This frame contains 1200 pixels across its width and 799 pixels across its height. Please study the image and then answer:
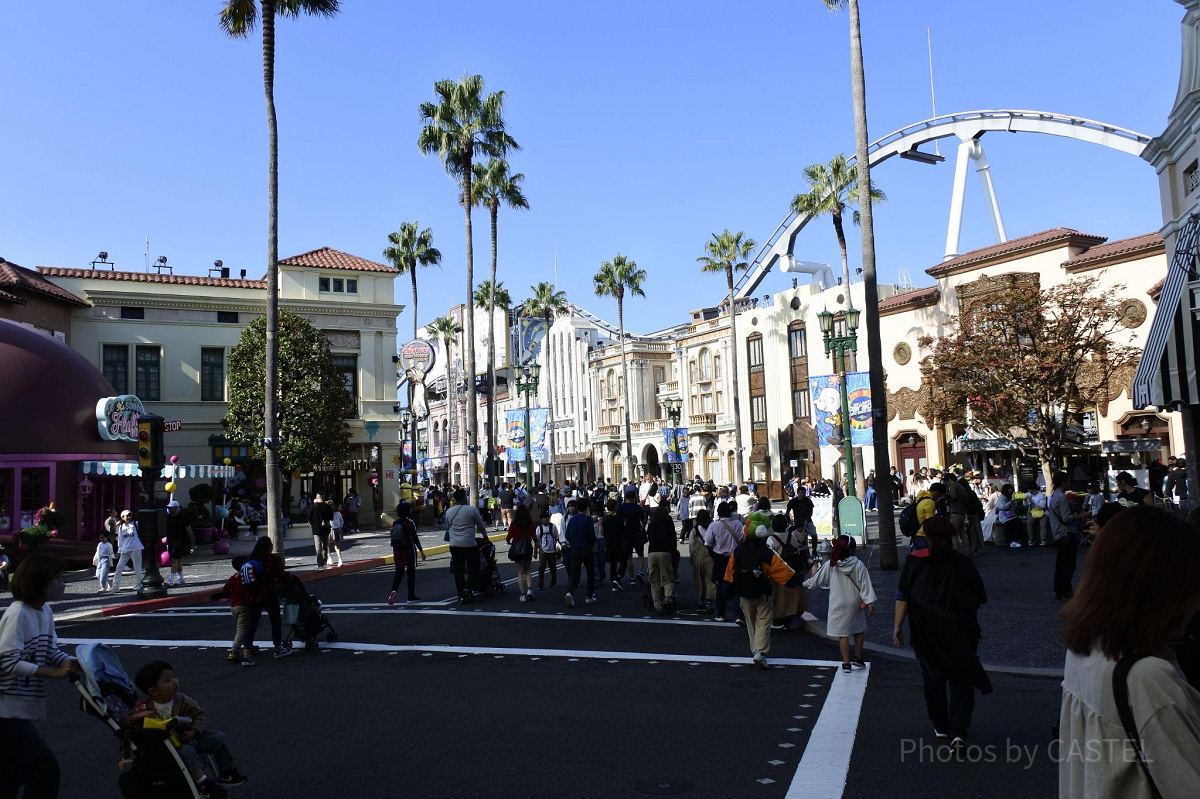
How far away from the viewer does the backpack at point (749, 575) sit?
9.26m

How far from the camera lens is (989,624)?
36.3ft

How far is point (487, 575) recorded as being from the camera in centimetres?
1551

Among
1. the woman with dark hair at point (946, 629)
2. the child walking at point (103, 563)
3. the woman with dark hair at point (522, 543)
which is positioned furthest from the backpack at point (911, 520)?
the child walking at point (103, 563)

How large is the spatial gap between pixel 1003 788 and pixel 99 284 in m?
37.0

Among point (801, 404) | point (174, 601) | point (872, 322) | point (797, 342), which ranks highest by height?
point (797, 342)

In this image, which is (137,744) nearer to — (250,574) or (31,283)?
(250,574)

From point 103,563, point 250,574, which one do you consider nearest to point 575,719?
point 250,574

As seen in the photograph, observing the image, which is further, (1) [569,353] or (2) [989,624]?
(1) [569,353]

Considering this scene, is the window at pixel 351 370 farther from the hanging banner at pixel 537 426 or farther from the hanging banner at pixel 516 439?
the hanging banner at pixel 537 426

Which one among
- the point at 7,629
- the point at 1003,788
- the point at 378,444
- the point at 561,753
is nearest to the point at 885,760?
the point at 1003,788

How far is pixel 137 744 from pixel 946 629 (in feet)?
17.0

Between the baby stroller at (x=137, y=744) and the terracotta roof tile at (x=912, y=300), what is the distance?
43132 millimetres

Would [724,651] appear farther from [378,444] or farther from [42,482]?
[378,444]

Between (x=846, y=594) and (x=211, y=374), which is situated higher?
(x=211, y=374)
